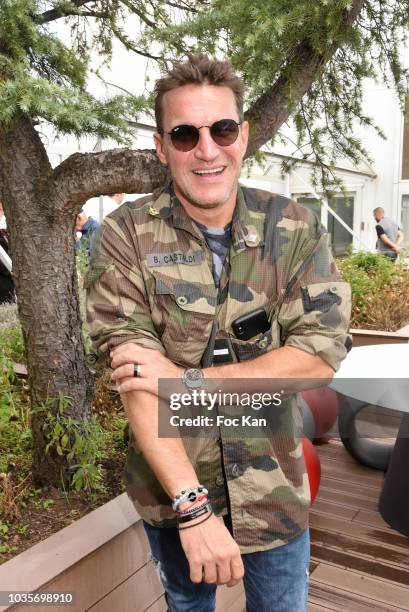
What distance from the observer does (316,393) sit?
11.8 ft

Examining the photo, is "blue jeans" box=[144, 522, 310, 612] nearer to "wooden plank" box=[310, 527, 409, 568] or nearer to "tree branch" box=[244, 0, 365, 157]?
"wooden plank" box=[310, 527, 409, 568]

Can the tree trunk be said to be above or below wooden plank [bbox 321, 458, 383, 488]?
above

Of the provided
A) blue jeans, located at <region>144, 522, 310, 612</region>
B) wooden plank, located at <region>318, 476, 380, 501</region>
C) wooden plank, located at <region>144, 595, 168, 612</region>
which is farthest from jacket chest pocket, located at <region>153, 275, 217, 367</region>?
wooden plank, located at <region>318, 476, 380, 501</region>

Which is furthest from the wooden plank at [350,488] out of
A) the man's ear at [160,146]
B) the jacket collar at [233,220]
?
the man's ear at [160,146]

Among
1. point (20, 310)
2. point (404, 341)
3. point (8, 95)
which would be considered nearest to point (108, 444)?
point (20, 310)

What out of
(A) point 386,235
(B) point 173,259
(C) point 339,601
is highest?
(A) point 386,235

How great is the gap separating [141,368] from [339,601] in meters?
1.72

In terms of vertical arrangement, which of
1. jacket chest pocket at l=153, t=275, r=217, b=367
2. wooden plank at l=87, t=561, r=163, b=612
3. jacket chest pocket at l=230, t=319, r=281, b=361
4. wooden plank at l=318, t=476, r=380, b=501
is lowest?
wooden plank at l=318, t=476, r=380, b=501

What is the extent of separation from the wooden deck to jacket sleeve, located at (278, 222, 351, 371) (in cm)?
152

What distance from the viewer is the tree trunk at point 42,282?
2.17 metres

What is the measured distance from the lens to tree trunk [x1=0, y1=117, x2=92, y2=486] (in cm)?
217

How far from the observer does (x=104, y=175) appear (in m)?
2.05

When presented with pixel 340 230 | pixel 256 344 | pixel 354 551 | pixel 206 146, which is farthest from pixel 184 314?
pixel 340 230

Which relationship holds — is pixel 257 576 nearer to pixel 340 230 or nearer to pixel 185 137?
pixel 185 137
